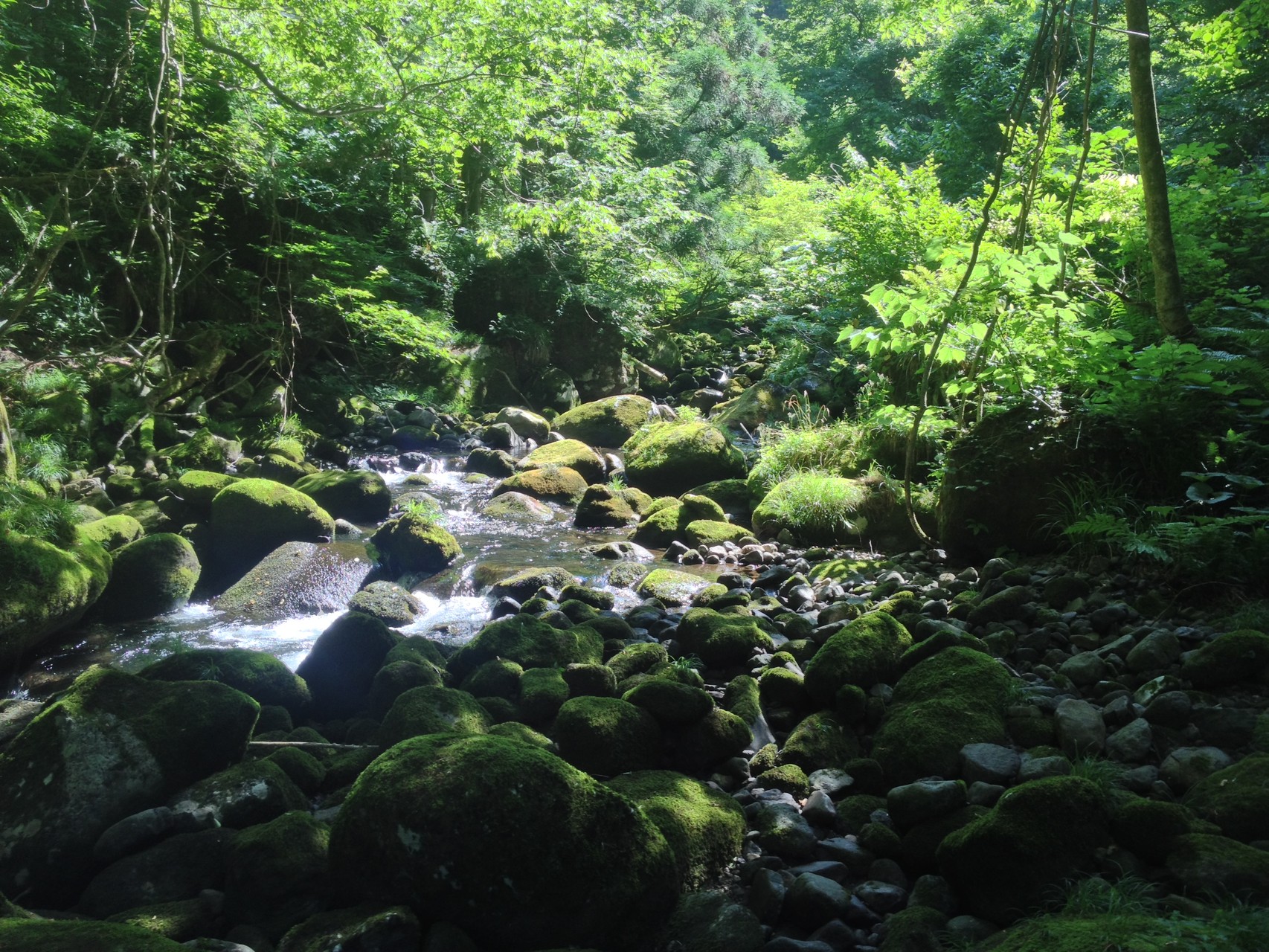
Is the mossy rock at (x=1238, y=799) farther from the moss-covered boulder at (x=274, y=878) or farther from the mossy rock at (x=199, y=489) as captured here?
the mossy rock at (x=199, y=489)

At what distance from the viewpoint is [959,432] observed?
7094 mm

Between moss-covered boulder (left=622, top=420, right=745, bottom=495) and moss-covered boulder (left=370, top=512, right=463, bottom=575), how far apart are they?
3852 mm

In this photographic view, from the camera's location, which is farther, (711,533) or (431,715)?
(711,533)

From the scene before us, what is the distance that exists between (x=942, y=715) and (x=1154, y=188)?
391 centimetres

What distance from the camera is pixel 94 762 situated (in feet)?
11.3

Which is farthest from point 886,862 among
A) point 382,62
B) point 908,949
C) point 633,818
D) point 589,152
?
point 589,152

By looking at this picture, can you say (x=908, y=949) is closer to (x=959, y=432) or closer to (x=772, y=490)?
(x=959, y=432)

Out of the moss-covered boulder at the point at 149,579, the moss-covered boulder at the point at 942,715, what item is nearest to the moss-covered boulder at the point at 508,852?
the moss-covered boulder at the point at 942,715

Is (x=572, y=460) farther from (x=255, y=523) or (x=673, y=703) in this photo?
(x=673, y=703)

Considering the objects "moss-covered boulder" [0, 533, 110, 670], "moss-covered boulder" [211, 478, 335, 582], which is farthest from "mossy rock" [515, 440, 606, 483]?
"moss-covered boulder" [0, 533, 110, 670]

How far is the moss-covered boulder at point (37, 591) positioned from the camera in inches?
227

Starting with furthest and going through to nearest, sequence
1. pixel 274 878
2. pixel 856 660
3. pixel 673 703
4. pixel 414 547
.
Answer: pixel 414 547
pixel 856 660
pixel 673 703
pixel 274 878

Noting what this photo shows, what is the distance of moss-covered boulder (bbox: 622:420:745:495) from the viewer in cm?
1136

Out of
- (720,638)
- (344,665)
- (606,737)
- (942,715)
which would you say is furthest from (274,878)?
(720,638)
